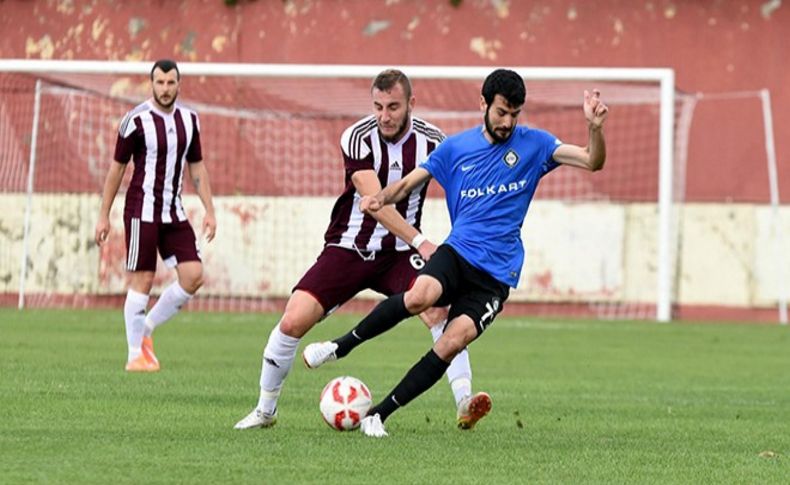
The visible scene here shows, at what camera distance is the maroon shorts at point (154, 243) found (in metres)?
12.3

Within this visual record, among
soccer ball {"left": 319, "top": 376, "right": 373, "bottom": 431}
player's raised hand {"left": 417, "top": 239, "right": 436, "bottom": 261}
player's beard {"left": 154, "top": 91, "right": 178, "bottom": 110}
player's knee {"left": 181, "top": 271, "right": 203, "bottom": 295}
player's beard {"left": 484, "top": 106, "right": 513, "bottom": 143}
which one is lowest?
soccer ball {"left": 319, "top": 376, "right": 373, "bottom": 431}

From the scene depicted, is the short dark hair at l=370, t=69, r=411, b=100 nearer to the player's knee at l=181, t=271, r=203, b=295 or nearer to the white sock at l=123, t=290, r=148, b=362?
the player's knee at l=181, t=271, r=203, b=295

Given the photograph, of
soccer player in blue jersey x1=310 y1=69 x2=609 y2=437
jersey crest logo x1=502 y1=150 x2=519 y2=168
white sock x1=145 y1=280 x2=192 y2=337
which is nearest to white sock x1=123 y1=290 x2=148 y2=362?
white sock x1=145 y1=280 x2=192 y2=337

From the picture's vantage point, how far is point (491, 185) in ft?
27.3

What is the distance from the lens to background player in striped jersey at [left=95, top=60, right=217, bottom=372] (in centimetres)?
1216

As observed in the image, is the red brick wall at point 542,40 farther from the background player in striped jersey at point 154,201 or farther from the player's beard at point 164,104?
the player's beard at point 164,104

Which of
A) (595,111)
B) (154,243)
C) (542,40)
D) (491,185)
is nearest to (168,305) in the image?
(154,243)

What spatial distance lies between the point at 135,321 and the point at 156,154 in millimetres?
1210

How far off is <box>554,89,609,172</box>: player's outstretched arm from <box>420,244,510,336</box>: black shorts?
681mm

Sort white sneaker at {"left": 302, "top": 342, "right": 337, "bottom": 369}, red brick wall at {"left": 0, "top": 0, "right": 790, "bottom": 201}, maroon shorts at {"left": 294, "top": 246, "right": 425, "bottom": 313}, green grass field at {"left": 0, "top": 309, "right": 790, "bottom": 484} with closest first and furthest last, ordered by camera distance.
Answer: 1. green grass field at {"left": 0, "top": 309, "right": 790, "bottom": 484}
2. white sneaker at {"left": 302, "top": 342, "right": 337, "bottom": 369}
3. maroon shorts at {"left": 294, "top": 246, "right": 425, "bottom": 313}
4. red brick wall at {"left": 0, "top": 0, "right": 790, "bottom": 201}

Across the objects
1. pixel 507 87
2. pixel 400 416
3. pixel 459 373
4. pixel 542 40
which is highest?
pixel 542 40

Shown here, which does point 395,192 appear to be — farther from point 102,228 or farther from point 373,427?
point 102,228

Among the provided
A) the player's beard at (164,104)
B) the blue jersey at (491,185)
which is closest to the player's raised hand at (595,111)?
the blue jersey at (491,185)

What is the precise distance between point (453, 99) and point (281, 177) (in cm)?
250
